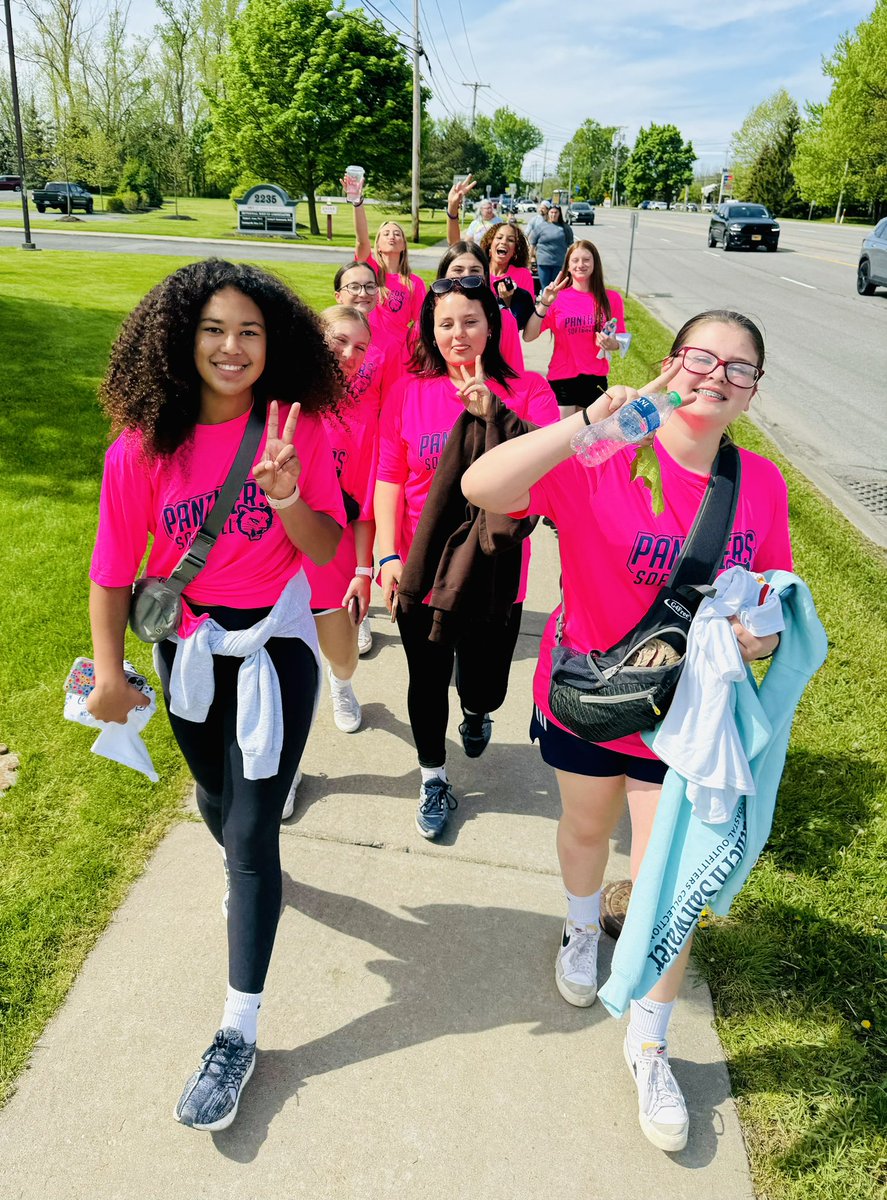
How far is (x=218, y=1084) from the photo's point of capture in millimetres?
2178

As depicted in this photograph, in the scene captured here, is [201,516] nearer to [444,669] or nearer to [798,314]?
[444,669]

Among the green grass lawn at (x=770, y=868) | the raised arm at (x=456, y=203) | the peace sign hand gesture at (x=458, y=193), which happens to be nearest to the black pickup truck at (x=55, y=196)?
the raised arm at (x=456, y=203)

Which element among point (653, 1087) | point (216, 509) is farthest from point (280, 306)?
point (653, 1087)

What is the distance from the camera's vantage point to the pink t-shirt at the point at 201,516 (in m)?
2.13

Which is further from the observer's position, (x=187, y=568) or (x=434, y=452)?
(x=434, y=452)

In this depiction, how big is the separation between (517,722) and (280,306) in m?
2.45

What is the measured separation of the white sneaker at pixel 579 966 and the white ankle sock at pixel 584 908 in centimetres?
2

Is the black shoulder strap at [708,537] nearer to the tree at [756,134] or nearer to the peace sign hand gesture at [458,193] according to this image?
the peace sign hand gesture at [458,193]

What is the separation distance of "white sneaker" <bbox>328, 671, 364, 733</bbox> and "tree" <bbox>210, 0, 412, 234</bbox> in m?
35.1

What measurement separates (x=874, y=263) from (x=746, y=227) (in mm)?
12999

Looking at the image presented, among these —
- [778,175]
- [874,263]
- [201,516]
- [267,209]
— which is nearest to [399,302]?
[201,516]

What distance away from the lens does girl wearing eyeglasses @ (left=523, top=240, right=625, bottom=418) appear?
257 inches

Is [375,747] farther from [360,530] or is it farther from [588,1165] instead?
[588,1165]

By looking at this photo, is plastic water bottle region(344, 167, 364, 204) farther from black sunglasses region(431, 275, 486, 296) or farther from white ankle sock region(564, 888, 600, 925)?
white ankle sock region(564, 888, 600, 925)
